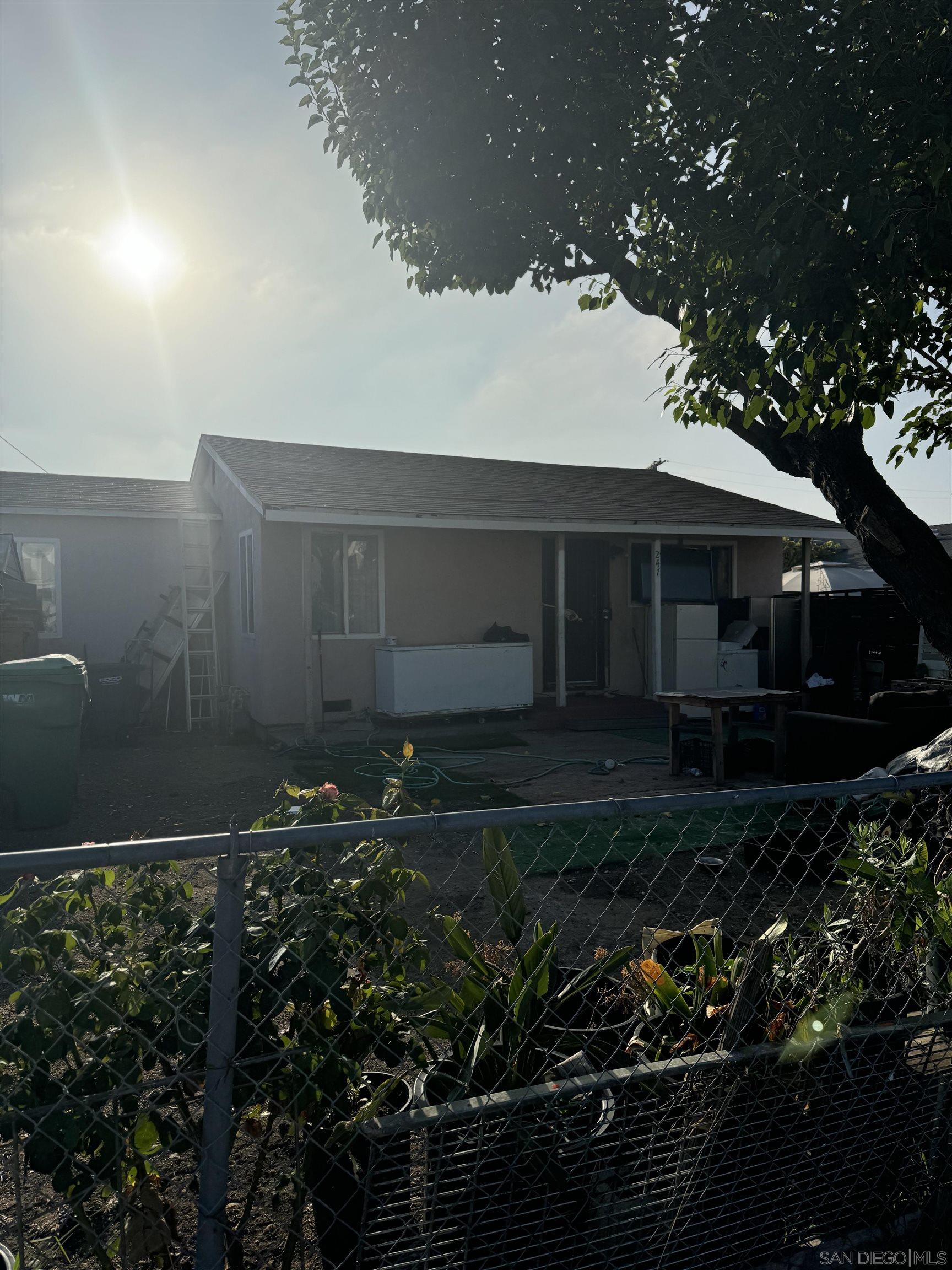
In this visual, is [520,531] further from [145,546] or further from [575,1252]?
[575,1252]

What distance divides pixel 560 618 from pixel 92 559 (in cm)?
753

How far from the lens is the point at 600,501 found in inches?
523

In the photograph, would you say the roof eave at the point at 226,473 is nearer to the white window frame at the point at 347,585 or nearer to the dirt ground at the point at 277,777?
the white window frame at the point at 347,585

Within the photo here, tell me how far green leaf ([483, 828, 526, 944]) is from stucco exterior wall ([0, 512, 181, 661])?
12288 mm

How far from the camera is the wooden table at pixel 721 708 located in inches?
309

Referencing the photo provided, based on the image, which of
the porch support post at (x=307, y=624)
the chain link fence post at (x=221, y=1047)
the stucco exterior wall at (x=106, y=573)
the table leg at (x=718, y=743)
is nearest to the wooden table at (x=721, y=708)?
the table leg at (x=718, y=743)

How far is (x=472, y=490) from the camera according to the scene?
41.8ft

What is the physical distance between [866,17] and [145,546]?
12456mm

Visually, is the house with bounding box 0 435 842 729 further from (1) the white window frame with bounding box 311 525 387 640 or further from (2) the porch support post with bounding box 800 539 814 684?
(2) the porch support post with bounding box 800 539 814 684

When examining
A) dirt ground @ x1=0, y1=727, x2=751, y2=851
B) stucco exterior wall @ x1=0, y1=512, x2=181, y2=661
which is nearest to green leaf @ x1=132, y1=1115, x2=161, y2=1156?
dirt ground @ x1=0, y1=727, x2=751, y2=851

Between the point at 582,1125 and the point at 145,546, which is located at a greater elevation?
the point at 145,546

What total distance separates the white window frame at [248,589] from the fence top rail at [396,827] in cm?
979

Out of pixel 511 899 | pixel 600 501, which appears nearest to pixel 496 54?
pixel 511 899

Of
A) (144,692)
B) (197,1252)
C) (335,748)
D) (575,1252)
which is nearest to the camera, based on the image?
(197,1252)
